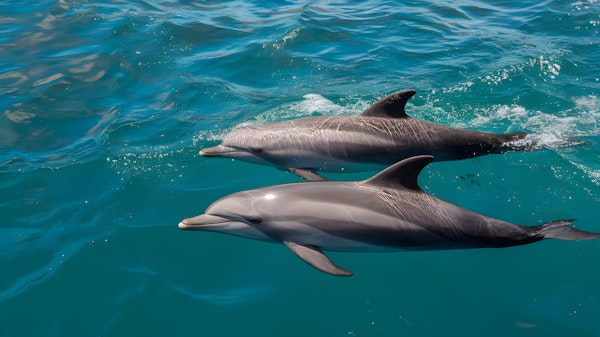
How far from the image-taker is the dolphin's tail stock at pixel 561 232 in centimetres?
452

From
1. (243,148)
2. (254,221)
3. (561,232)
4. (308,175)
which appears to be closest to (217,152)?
(243,148)

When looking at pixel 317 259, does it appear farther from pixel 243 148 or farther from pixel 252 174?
pixel 252 174

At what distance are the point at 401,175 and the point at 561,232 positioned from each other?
172 cm

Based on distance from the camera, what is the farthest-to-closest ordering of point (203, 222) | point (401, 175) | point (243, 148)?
1. point (243, 148)
2. point (203, 222)
3. point (401, 175)

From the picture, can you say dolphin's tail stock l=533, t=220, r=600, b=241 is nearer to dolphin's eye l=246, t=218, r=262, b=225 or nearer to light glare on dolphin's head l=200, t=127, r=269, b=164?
dolphin's eye l=246, t=218, r=262, b=225

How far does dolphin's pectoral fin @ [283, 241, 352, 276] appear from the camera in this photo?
4.23 meters

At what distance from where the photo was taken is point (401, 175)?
15.1 feet

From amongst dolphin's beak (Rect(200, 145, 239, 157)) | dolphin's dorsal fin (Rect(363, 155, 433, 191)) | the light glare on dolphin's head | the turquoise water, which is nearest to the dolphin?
dolphin's dorsal fin (Rect(363, 155, 433, 191))

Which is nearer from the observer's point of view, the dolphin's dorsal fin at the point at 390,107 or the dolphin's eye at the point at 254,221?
the dolphin's eye at the point at 254,221

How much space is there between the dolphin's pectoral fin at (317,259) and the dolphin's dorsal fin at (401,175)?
897mm

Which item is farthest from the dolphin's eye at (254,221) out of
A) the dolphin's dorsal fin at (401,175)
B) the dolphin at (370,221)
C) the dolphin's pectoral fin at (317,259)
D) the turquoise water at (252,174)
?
the dolphin's dorsal fin at (401,175)

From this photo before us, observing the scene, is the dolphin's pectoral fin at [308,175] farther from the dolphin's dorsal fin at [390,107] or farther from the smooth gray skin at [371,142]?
the dolphin's dorsal fin at [390,107]

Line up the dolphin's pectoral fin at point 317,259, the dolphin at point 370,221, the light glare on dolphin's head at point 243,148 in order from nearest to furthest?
the dolphin's pectoral fin at point 317,259 < the dolphin at point 370,221 < the light glare on dolphin's head at point 243,148

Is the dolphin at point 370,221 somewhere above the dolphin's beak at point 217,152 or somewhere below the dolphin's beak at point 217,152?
above
